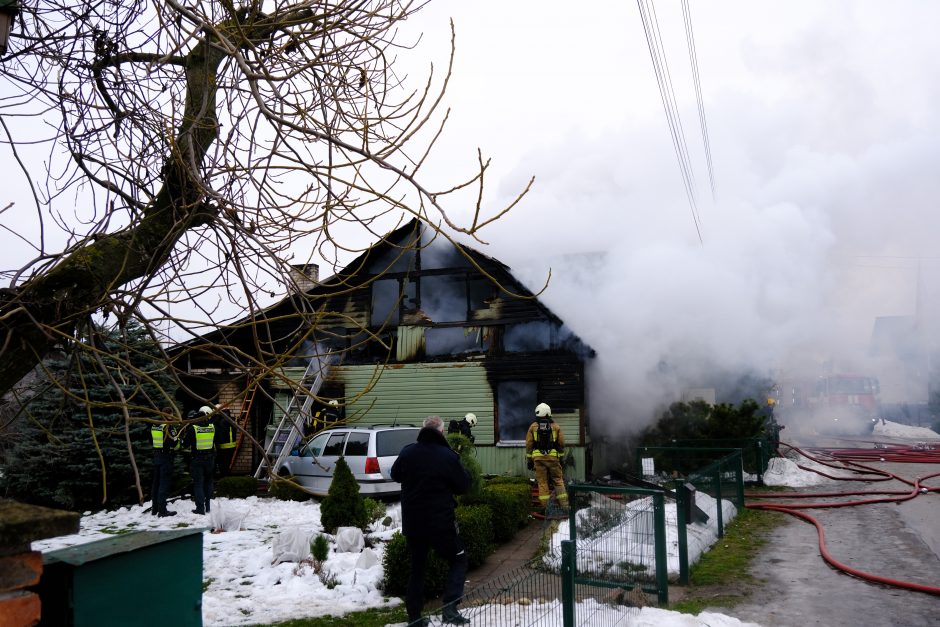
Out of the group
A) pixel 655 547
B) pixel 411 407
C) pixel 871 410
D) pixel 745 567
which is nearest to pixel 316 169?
pixel 655 547

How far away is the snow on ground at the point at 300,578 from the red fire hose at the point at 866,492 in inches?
53.0

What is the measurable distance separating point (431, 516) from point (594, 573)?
63.3 inches

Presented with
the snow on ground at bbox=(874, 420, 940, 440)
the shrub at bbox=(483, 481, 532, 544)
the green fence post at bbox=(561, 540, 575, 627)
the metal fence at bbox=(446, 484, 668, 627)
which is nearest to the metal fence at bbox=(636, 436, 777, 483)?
the shrub at bbox=(483, 481, 532, 544)

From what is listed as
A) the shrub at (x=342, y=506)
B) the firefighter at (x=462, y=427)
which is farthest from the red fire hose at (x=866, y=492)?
the shrub at (x=342, y=506)

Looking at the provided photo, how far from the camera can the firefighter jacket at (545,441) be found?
39.6ft

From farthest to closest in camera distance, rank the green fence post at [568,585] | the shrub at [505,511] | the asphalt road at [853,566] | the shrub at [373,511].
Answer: the shrub at [505,511], the shrub at [373,511], the asphalt road at [853,566], the green fence post at [568,585]

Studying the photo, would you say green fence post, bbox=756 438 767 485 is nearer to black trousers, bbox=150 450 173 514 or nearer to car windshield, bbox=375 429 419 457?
car windshield, bbox=375 429 419 457

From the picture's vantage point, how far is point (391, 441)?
1392cm

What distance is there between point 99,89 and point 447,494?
4037 millimetres

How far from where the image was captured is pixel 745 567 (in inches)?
338

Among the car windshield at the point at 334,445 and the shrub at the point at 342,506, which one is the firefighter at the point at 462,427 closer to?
the car windshield at the point at 334,445

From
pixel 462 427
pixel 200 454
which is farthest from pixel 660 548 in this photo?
pixel 462 427

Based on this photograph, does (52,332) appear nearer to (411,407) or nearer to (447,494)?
(447,494)

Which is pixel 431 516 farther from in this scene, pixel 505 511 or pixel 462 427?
pixel 462 427
